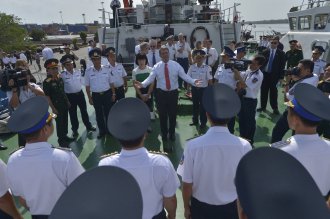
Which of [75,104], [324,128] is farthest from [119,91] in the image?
[324,128]

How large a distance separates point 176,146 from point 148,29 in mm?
7354

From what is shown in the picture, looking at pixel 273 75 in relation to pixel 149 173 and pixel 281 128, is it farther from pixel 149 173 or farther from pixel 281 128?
pixel 149 173

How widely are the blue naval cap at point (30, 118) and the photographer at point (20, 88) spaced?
2.27 meters

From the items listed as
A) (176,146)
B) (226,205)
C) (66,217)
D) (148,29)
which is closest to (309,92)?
(226,205)

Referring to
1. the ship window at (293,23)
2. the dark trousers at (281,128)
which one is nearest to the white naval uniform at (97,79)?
the dark trousers at (281,128)

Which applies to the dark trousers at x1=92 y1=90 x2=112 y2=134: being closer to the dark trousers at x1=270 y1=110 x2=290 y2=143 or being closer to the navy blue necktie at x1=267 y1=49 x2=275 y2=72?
the dark trousers at x1=270 y1=110 x2=290 y2=143

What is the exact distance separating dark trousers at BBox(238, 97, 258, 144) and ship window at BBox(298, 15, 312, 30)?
27.6 ft

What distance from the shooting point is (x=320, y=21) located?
34.5 ft

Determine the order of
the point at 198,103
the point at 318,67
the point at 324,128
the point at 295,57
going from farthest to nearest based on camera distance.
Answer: the point at 295,57
the point at 318,67
the point at 198,103
the point at 324,128

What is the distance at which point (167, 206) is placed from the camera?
204 cm

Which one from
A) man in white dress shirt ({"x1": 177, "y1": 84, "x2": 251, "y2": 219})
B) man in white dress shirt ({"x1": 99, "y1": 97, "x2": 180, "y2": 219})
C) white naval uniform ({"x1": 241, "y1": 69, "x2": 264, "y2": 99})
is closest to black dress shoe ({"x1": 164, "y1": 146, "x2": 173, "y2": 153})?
white naval uniform ({"x1": 241, "y1": 69, "x2": 264, "y2": 99})

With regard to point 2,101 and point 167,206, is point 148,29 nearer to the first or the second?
point 2,101

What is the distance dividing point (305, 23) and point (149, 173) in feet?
39.6

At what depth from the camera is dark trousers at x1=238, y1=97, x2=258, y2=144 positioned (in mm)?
4707
